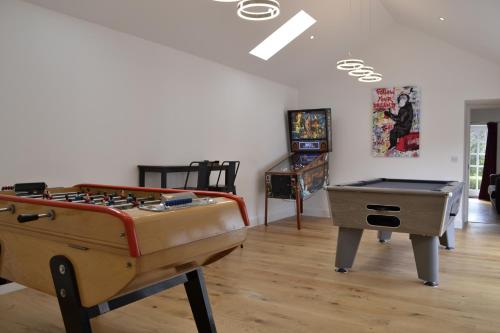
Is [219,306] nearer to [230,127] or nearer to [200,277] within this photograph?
[200,277]

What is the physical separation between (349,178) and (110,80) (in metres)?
4.69

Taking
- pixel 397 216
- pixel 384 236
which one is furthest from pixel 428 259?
pixel 384 236

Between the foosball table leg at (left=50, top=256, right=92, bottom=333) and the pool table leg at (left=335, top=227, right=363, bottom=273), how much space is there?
2722 mm

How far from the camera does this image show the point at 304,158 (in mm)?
7336

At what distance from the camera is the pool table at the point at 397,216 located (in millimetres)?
3447

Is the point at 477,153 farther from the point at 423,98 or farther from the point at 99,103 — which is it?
the point at 99,103

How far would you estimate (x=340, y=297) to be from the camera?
3266mm

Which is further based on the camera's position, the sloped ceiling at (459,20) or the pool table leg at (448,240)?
the pool table leg at (448,240)

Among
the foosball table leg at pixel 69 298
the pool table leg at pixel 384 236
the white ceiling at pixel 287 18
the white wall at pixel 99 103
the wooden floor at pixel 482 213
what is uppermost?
the white ceiling at pixel 287 18

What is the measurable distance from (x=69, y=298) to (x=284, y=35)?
4.93 m

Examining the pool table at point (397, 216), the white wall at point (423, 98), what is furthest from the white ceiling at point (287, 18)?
the pool table at point (397, 216)

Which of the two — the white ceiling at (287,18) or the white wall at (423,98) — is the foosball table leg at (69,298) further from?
the white wall at (423,98)

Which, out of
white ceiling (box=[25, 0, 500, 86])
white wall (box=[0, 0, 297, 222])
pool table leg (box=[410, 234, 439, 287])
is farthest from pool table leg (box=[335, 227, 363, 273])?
white ceiling (box=[25, 0, 500, 86])

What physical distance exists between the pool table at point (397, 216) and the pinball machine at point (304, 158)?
8.14 feet
